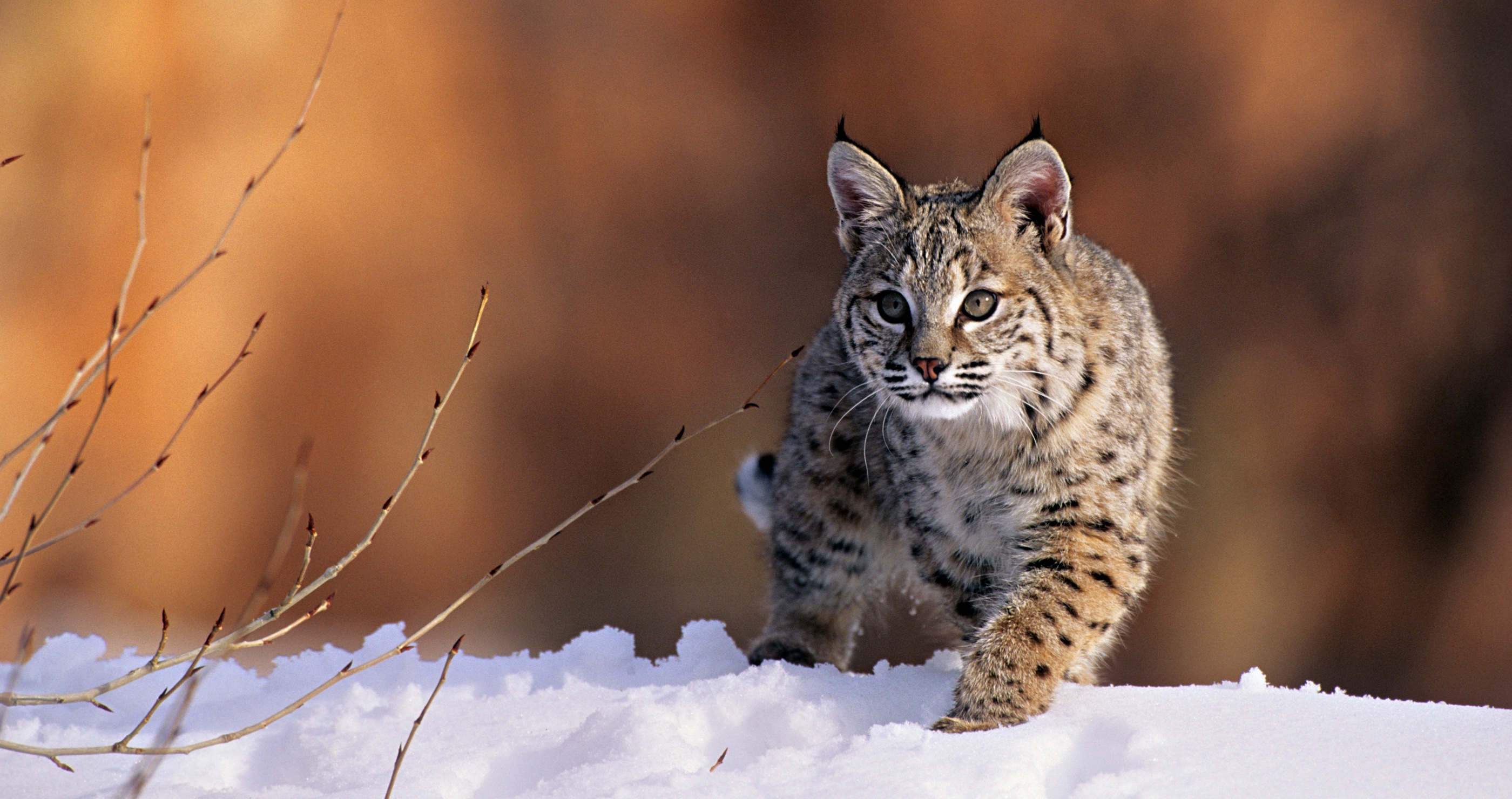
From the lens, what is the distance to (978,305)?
328 cm

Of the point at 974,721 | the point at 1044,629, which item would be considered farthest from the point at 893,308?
the point at 974,721

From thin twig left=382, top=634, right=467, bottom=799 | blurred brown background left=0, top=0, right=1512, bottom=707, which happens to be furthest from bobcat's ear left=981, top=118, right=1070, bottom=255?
blurred brown background left=0, top=0, right=1512, bottom=707

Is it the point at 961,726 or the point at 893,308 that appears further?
the point at 893,308

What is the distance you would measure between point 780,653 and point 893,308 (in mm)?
1357

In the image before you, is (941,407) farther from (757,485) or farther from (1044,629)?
(757,485)

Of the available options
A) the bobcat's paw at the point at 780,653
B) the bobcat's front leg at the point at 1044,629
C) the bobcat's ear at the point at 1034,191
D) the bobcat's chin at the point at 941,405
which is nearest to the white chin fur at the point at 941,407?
the bobcat's chin at the point at 941,405

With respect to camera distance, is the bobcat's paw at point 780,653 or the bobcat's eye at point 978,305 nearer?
the bobcat's eye at point 978,305

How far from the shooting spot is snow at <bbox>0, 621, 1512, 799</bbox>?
7.93ft

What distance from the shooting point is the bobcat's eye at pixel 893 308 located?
11.0 feet

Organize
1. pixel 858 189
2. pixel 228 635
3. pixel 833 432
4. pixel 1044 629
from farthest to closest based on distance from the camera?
pixel 833 432 → pixel 858 189 → pixel 1044 629 → pixel 228 635

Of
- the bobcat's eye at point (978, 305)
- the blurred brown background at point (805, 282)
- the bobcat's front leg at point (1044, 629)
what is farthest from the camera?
the blurred brown background at point (805, 282)

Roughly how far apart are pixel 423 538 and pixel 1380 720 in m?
6.55

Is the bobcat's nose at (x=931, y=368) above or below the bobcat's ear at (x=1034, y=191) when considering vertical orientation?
below

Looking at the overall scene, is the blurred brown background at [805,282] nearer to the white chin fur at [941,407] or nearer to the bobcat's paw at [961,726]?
the white chin fur at [941,407]
